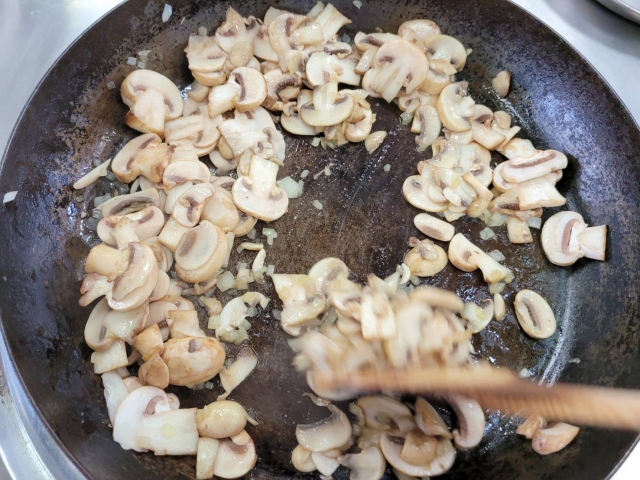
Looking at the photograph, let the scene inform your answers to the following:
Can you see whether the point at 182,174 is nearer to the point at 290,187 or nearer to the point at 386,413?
the point at 290,187

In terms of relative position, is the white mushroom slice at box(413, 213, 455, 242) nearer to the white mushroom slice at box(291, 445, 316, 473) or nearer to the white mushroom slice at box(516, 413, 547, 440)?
the white mushroom slice at box(516, 413, 547, 440)

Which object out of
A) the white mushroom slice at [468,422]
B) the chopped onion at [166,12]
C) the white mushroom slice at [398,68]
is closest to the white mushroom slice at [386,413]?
the white mushroom slice at [468,422]

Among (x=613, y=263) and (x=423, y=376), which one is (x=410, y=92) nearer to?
(x=613, y=263)

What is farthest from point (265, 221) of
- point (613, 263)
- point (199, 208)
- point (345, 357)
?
point (613, 263)

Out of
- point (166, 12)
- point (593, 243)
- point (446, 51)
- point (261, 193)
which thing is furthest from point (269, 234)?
point (593, 243)

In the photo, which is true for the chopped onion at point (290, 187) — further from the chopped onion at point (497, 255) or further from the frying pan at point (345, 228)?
the chopped onion at point (497, 255)

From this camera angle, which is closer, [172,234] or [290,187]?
[172,234]
